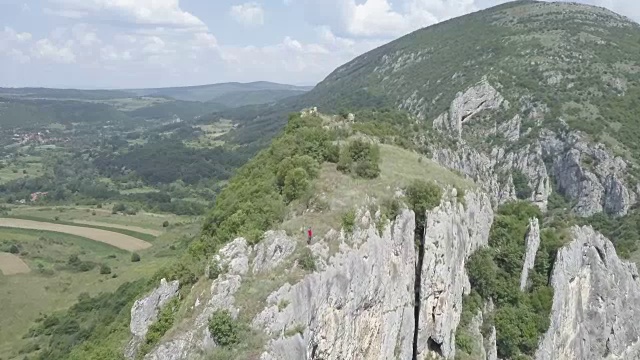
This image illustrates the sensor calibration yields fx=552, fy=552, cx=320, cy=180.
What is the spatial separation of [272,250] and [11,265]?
118 m

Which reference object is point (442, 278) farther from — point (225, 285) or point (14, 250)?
point (14, 250)

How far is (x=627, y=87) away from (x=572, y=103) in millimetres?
22313

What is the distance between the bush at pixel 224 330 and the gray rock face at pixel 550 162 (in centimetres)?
10549

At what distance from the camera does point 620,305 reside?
2687 inches

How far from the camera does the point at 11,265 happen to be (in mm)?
131625

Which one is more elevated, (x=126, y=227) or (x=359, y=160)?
(x=359, y=160)

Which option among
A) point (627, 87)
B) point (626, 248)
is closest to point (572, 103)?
point (627, 87)

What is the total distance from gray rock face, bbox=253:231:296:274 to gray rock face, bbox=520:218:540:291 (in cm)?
3249

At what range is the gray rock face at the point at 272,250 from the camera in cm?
3762

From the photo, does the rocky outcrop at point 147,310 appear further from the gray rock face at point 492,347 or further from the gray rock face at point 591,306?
the gray rock face at point 591,306

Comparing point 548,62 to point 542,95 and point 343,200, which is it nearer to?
point 542,95

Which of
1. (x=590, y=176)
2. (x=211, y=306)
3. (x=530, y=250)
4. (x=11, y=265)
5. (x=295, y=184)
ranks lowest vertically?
(x=11, y=265)

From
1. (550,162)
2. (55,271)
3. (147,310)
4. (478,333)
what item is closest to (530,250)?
(478,333)

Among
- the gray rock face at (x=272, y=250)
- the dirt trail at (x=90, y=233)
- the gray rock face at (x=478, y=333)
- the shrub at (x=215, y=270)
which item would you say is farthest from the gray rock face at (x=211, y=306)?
the dirt trail at (x=90, y=233)
